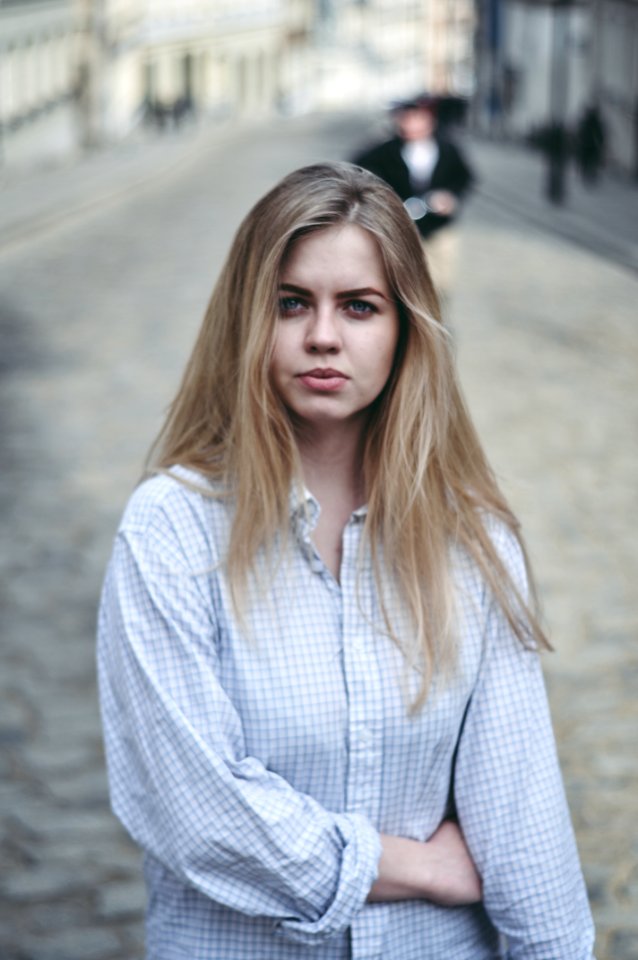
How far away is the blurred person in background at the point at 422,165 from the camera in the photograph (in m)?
10.7

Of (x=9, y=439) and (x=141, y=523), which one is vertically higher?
(x=141, y=523)

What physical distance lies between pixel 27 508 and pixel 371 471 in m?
6.03

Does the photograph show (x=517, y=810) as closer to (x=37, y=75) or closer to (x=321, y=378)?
(x=321, y=378)

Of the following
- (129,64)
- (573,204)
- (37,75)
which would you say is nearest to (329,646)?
(573,204)

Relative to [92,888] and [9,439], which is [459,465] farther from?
[9,439]

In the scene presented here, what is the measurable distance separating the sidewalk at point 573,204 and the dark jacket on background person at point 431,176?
290 inches

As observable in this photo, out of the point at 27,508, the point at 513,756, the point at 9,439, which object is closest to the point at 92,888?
the point at 513,756

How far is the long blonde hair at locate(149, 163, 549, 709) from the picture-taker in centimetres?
206

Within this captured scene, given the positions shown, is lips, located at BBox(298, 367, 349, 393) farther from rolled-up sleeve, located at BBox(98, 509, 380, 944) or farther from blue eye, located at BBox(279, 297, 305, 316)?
rolled-up sleeve, located at BBox(98, 509, 380, 944)

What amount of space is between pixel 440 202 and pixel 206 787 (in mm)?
9574

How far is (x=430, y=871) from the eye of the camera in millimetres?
2121

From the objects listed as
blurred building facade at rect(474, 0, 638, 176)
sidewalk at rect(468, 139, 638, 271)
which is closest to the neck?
sidewalk at rect(468, 139, 638, 271)

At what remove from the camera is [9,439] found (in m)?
9.57

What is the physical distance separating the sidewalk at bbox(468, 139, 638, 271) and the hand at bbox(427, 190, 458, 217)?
24.6 ft
